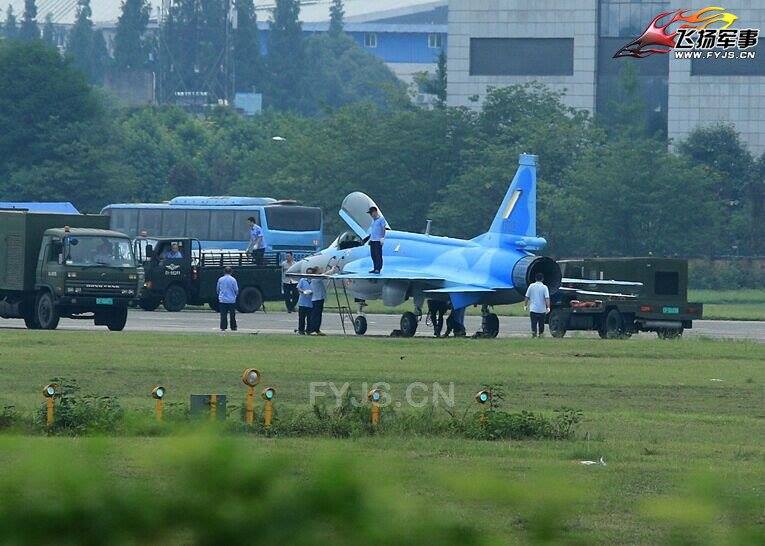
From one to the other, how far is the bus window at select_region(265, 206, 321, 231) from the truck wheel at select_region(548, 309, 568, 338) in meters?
28.6

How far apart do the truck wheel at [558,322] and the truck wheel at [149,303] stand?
13.5 meters

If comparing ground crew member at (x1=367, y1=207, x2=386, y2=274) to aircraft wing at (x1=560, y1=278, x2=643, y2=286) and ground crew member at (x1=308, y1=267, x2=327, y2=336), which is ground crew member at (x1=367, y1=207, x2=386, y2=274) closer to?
ground crew member at (x1=308, y1=267, x2=327, y2=336)

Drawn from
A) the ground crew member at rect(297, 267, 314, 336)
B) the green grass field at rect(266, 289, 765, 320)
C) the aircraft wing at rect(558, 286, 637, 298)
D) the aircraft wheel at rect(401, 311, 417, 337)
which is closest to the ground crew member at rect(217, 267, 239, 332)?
the ground crew member at rect(297, 267, 314, 336)

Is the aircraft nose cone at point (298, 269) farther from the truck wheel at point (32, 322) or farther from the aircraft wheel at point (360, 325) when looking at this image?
the truck wheel at point (32, 322)

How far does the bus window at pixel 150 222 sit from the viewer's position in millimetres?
65375

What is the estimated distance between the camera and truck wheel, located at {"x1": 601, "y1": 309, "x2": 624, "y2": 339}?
37.7m

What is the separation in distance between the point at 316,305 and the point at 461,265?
3483mm

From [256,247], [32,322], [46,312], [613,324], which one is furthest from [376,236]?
[256,247]

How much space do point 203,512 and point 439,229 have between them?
265ft

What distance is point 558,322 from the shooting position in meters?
37.8

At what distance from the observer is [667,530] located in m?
4.70

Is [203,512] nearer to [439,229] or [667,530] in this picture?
[667,530]

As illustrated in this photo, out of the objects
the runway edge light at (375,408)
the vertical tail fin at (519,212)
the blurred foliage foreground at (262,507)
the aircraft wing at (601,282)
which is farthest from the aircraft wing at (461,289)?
the blurred foliage foreground at (262,507)

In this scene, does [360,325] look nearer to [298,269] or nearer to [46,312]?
[298,269]
